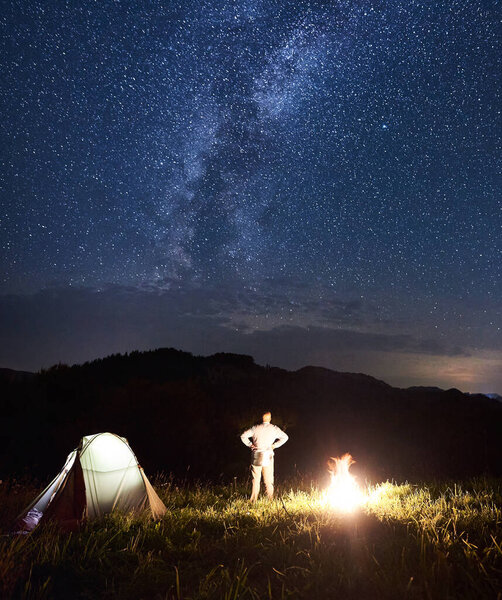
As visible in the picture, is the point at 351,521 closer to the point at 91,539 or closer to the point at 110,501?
the point at 91,539

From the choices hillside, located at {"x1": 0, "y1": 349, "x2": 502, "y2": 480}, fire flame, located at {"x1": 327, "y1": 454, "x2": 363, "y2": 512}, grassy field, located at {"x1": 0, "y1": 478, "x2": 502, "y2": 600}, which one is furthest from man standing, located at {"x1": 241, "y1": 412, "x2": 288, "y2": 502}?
hillside, located at {"x1": 0, "y1": 349, "x2": 502, "y2": 480}

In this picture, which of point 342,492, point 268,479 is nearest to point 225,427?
point 268,479

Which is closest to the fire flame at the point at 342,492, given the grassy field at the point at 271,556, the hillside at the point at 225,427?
the grassy field at the point at 271,556

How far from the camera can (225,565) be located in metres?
5.04

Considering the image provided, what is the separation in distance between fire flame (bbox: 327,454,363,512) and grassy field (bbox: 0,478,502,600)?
276 mm

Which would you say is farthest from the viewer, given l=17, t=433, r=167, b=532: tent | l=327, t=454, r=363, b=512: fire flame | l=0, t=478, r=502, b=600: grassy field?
l=327, t=454, r=363, b=512: fire flame

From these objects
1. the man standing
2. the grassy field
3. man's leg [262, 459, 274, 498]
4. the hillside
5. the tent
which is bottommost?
the grassy field

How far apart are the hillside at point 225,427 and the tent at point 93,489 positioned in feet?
17.8

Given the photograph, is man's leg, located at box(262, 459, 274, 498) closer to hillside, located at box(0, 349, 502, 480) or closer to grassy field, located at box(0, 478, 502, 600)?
grassy field, located at box(0, 478, 502, 600)

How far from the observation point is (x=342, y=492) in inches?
310

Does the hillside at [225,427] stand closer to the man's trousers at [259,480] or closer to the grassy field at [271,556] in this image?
the man's trousers at [259,480]

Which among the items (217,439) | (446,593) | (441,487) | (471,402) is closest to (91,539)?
(446,593)

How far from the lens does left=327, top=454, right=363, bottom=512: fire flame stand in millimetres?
7107

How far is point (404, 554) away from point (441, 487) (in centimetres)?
581
